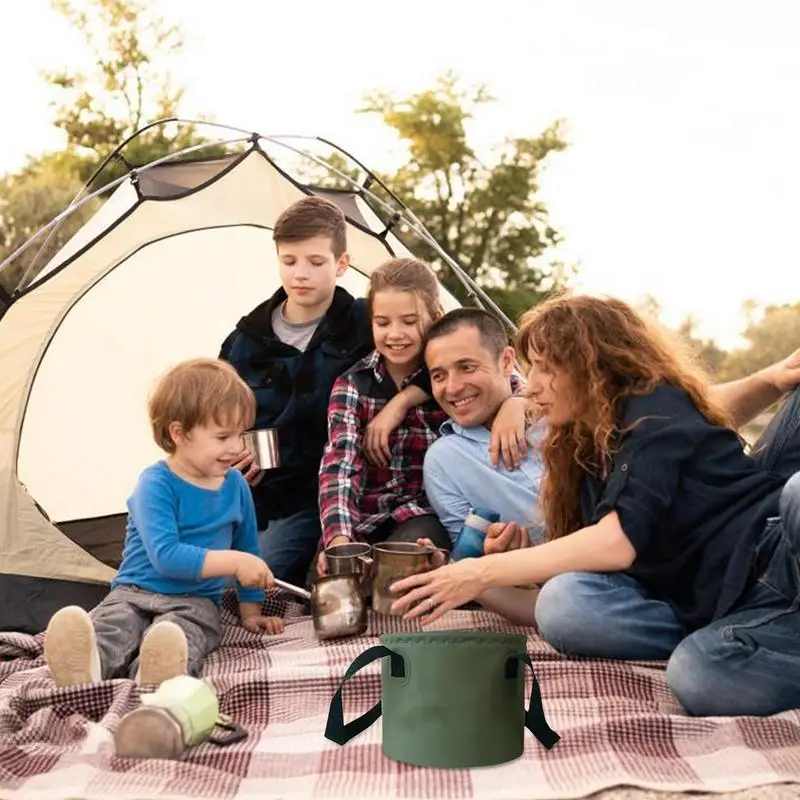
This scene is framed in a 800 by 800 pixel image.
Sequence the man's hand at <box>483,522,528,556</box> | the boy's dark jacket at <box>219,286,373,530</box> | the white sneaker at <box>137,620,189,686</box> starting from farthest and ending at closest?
the boy's dark jacket at <box>219,286,373,530</box> → the man's hand at <box>483,522,528,556</box> → the white sneaker at <box>137,620,189,686</box>

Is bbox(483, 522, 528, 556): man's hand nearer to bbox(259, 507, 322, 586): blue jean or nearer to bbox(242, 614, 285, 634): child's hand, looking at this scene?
bbox(242, 614, 285, 634): child's hand

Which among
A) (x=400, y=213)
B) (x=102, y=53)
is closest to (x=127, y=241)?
(x=400, y=213)

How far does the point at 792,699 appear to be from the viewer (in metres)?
2.18

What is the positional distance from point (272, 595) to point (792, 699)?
1638mm

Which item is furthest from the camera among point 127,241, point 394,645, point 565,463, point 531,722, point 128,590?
point 127,241

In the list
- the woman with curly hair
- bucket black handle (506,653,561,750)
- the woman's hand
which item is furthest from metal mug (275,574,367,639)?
bucket black handle (506,653,561,750)

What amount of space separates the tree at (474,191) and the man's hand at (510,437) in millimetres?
13779

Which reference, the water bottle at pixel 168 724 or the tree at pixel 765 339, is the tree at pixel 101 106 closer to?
the tree at pixel 765 339

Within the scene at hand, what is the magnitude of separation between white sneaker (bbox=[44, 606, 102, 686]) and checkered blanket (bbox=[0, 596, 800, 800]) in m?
0.06

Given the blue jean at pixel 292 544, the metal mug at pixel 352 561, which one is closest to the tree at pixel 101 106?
the blue jean at pixel 292 544

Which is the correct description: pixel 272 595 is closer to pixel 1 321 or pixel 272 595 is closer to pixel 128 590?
pixel 128 590

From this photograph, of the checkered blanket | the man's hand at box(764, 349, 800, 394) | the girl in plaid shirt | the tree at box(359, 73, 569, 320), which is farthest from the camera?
the tree at box(359, 73, 569, 320)

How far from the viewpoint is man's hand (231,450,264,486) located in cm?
356

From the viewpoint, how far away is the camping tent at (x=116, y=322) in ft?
12.2
